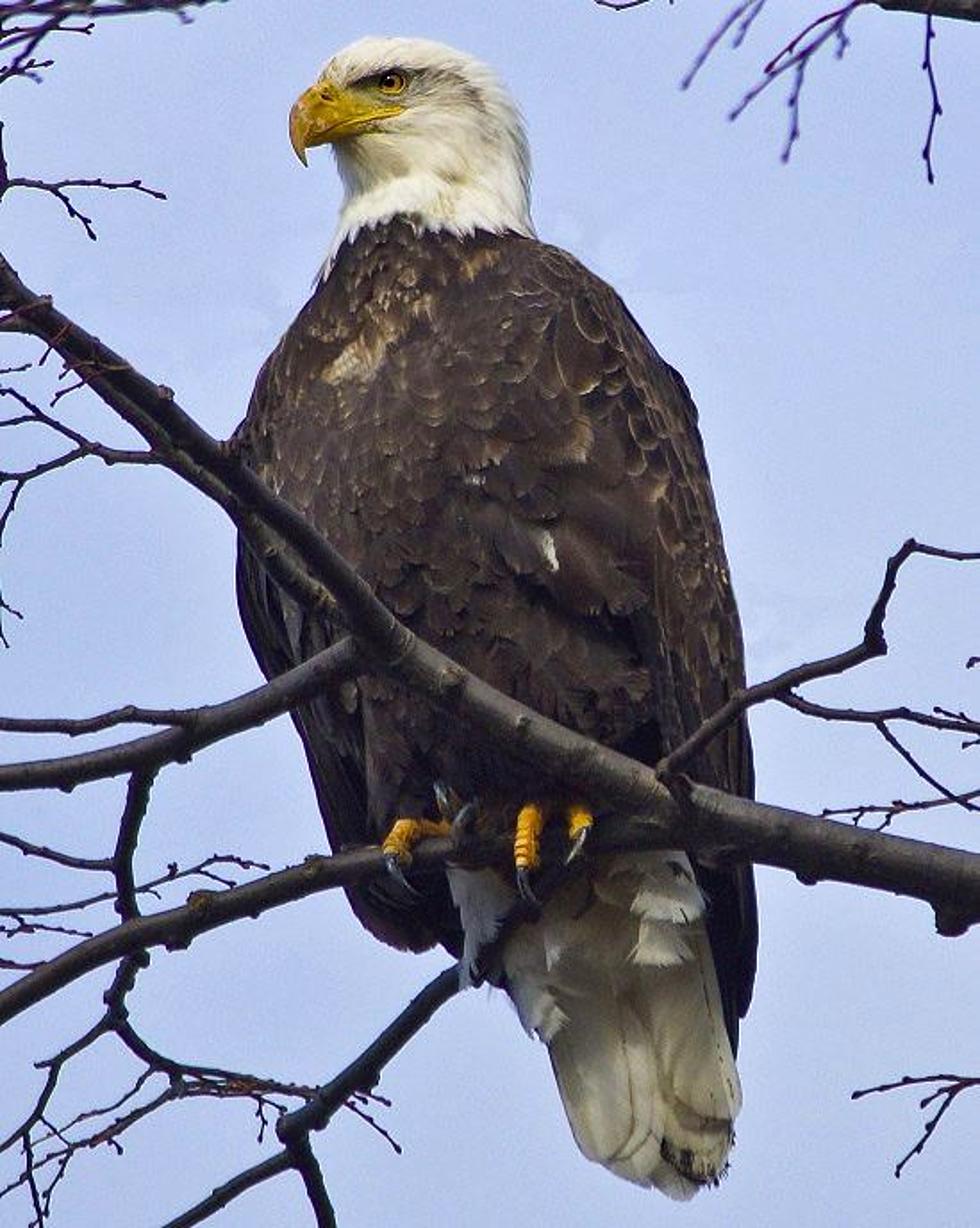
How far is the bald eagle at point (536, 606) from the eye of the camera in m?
4.30

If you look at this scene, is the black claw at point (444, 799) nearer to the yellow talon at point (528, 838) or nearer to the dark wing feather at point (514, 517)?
the dark wing feather at point (514, 517)

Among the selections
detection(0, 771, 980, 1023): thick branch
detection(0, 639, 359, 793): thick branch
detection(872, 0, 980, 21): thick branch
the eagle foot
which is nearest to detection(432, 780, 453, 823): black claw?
the eagle foot

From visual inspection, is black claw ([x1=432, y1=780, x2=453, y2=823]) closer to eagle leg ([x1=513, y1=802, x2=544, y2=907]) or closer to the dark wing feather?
the dark wing feather

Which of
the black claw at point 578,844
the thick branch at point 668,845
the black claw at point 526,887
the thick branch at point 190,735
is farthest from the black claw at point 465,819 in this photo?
the thick branch at point 190,735

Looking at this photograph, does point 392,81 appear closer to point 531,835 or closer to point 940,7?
point 531,835

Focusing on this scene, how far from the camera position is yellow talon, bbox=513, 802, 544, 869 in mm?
4176

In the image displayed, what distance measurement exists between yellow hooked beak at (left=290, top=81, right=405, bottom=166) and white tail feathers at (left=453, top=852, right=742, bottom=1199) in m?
1.99

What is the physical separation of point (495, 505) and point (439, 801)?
0.65 meters

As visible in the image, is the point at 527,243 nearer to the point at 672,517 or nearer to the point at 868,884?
the point at 672,517

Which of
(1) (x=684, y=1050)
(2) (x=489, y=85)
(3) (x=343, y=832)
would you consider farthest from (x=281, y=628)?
(2) (x=489, y=85)

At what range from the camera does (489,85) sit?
5.60 meters

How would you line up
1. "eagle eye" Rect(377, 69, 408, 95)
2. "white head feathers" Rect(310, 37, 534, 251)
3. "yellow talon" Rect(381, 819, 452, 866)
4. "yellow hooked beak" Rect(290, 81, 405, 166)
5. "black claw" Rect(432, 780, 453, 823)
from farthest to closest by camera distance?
"eagle eye" Rect(377, 69, 408, 95), "yellow hooked beak" Rect(290, 81, 405, 166), "white head feathers" Rect(310, 37, 534, 251), "black claw" Rect(432, 780, 453, 823), "yellow talon" Rect(381, 819, 452, 866)

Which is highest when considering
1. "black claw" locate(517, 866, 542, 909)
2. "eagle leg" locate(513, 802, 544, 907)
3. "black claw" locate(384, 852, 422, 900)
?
"eagle leg" locate(513, 802, 544, 907)

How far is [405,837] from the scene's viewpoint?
4.27 meters
